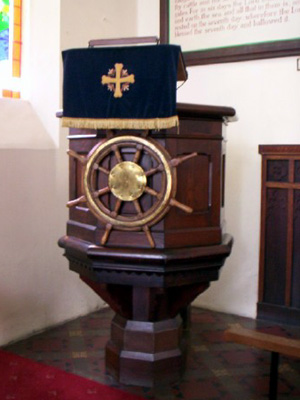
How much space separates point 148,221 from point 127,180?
0.22 metres

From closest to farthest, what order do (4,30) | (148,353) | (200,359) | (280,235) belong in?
(148,353) < (200,359) < (4,30) < (280,235)

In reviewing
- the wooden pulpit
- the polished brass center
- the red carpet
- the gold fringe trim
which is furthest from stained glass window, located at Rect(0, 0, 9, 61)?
the red carpet

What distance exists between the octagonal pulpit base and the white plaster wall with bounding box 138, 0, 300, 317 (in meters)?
1.34

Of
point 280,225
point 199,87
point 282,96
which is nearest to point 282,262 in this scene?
point 280,225

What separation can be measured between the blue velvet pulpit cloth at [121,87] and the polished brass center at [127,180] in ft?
0.66

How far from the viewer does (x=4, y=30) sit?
3.91m

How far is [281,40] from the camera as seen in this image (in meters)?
3.93

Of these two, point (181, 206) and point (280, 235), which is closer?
point (181, 206)

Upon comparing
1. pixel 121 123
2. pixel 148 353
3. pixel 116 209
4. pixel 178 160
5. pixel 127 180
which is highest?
pixel 121 123

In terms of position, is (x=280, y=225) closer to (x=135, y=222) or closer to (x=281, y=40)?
(x=281, y=40)

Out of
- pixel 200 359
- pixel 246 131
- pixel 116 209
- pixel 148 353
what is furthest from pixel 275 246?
pixel 116 209

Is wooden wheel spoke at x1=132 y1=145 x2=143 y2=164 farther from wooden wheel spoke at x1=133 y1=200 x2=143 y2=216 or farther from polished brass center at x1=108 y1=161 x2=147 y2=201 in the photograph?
wooden wheel spoke at x1=133 y1=200 x2=143 y2=216

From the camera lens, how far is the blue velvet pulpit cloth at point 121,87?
261cm

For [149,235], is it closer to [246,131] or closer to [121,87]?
[121,87]
